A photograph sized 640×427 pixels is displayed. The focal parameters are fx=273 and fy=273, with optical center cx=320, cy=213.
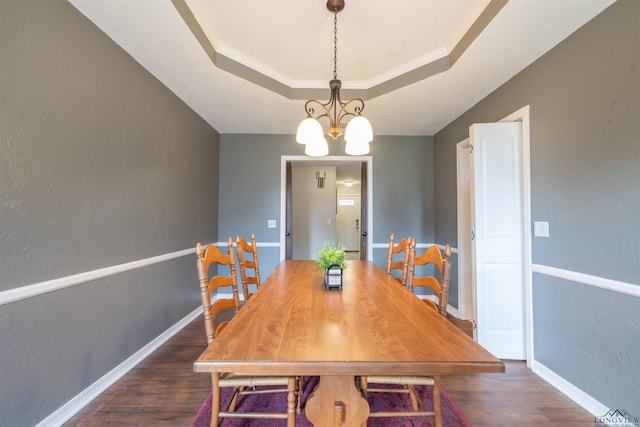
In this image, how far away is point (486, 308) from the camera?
2301 mm

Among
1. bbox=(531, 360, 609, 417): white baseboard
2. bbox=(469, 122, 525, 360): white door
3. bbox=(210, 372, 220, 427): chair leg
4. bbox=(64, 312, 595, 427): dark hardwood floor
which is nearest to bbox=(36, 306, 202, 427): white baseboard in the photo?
bbox=(64, 312, 595, 427): dark hardwood floor

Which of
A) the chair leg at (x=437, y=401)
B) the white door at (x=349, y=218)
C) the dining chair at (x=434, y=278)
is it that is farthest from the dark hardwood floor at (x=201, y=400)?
the white door at (x=349, y=218)

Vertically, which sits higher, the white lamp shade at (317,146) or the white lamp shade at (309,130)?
the white lamp shade at (309,130)

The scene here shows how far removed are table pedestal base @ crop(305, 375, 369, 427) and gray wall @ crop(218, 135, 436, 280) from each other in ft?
→ 9.74

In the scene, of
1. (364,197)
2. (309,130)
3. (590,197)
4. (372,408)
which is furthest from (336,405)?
(364,197)

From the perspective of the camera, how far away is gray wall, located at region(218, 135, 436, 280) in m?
3.89

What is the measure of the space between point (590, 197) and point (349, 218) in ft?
27.0

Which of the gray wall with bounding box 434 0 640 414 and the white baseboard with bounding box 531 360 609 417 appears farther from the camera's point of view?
the white baseboard with bounding box 531 360 609 417

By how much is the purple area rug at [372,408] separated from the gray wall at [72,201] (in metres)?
0.84

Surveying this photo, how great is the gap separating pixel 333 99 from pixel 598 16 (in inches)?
63.8

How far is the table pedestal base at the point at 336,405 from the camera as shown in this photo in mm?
957

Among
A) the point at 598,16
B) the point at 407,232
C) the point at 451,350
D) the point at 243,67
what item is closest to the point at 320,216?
the point at 407,232

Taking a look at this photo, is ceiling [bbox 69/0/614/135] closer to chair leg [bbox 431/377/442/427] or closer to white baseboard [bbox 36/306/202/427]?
chair leg [bbox 431/377/442/427]

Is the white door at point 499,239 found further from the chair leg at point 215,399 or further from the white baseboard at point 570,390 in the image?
the chair leg at point 215,399
